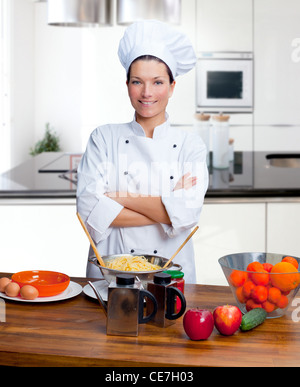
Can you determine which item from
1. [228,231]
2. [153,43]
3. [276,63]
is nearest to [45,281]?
[153,43]

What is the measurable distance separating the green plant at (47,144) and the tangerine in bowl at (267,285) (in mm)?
6722

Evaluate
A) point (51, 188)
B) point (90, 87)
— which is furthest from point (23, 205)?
point (90, 87)

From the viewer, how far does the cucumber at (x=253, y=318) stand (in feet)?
4.82

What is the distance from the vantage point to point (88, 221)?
2180 millimetres

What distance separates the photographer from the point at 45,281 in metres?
1.81

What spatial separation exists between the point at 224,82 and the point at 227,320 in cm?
465

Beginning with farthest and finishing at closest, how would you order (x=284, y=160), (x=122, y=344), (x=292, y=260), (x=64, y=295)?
(x=284, y=160), (x=64, y=295), (x=292, y=260), (x=122, y=344)

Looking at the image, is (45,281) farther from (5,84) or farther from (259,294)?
(5,84)

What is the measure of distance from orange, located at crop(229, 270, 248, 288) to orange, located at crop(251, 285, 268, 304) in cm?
4

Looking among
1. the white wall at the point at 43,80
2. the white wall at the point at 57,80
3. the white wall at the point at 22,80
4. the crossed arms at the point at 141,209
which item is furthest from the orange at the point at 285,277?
the white wall at the point at 57,80

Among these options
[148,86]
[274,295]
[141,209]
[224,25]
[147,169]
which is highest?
[224,25]

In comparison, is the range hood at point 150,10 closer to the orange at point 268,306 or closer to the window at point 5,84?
the orange at point 268,306
